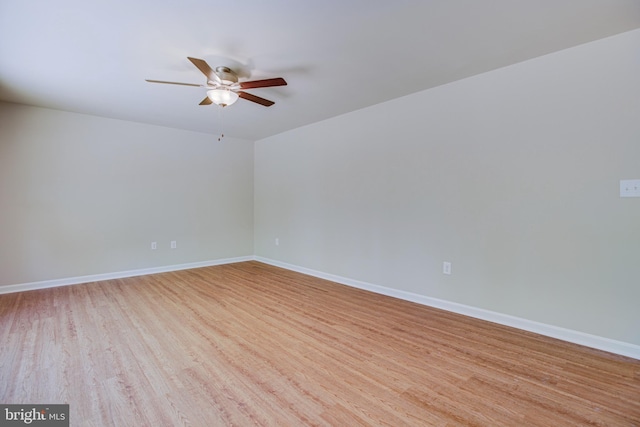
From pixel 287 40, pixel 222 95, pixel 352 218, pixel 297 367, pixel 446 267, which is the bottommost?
pixel 297 367

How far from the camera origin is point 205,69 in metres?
2.23

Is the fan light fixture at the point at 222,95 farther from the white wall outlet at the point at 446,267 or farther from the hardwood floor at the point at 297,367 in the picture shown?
the white wall outlet at the point at 446,267

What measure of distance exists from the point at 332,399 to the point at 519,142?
2529mm

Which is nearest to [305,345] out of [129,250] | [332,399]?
[332,399]

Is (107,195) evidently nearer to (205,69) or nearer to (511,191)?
(205,69)

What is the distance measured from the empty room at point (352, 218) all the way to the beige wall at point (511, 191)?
16 mm

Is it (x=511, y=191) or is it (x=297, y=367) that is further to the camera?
(x=511, y=191)

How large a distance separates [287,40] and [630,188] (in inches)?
106

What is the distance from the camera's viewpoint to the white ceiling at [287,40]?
72.2 inches

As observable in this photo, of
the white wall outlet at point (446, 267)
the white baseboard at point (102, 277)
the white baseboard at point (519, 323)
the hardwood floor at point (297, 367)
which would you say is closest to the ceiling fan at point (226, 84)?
the hardwood floor at point (297, 367)

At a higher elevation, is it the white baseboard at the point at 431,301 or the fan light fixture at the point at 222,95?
the fan light fixture at the point at 222,95

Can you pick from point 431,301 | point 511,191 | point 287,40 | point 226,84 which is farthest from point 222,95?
point 431,301

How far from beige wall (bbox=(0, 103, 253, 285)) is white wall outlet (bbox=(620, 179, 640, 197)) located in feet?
16.5

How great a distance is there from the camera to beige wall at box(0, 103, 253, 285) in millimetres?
3637
